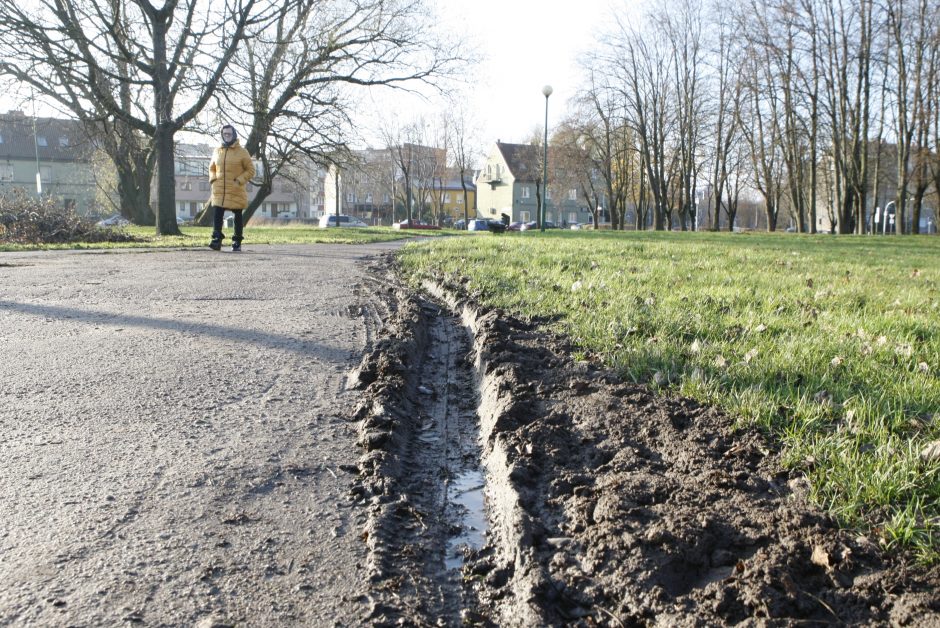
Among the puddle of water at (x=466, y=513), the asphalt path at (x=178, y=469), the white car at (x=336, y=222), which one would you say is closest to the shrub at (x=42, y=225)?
the asphalt path at (x=178, y=469)

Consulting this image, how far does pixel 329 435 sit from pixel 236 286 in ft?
15.7

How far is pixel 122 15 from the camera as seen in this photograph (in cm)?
2100

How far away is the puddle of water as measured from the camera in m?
2.10

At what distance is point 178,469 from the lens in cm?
247

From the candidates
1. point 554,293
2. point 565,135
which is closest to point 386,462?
point 554,293

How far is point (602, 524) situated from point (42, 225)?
16487 millimetres

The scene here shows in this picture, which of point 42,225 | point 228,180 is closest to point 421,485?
point 228,180

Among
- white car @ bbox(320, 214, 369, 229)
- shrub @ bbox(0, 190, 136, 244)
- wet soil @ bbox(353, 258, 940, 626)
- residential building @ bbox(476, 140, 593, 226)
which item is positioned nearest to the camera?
wet soil @ bbox(353, 258, 940, 626)

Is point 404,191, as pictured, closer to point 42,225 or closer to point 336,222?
point 336,222

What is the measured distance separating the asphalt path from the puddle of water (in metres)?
0.28

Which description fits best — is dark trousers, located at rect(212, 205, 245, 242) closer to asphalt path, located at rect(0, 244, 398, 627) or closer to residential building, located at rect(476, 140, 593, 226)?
asphalt path, located at rect(0, 244, 398, 627)

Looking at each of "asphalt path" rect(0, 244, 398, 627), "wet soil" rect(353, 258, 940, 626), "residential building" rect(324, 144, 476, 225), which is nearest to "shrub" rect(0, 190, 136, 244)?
"asphalt path" rect(0, 244, 398, 627)

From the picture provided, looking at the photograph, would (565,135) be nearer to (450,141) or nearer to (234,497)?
(450,141)

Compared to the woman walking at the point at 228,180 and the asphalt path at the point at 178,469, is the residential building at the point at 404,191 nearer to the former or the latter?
the woman walking at the point at 228,180
